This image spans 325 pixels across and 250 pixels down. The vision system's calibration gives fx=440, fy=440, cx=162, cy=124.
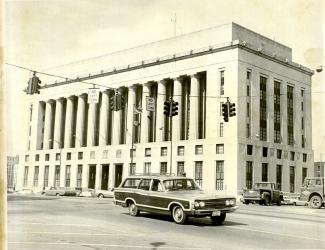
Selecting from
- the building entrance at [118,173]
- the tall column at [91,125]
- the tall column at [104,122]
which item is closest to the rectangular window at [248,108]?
the building entrance at [118,173]

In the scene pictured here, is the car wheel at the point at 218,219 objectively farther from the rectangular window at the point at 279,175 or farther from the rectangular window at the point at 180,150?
the rectangular window at the point at 279,175

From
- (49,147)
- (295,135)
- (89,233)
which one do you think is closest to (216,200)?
(89,233)

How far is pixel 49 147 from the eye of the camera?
3039 inches

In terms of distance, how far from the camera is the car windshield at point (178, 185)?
1600 centimetres

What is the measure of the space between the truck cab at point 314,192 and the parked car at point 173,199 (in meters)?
15.6

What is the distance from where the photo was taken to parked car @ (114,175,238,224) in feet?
48.1

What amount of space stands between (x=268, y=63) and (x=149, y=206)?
4385cm

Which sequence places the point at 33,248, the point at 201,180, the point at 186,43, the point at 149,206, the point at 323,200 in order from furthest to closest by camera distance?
the point at 186,43
the point at 201,180
the point at 323,200
the point at 149,206
the point at 33,248

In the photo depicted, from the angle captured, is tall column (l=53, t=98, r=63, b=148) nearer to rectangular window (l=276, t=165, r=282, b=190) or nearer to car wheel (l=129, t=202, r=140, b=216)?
rectangular window (l=276, t=165, r=282, b=190)

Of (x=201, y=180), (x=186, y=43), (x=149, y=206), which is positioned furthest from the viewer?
(x=186, y=43)

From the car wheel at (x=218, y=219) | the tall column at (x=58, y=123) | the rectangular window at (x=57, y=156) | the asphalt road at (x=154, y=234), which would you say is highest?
the tall column at (x=58, y=123)

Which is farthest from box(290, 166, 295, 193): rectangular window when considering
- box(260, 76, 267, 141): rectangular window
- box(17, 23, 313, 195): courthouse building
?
box(260, 76, 267, 141): rectangular window

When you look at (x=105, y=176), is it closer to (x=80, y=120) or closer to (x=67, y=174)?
(x=67, y=174)

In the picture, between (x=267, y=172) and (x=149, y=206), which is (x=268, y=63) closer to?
(x=267, y=172)
